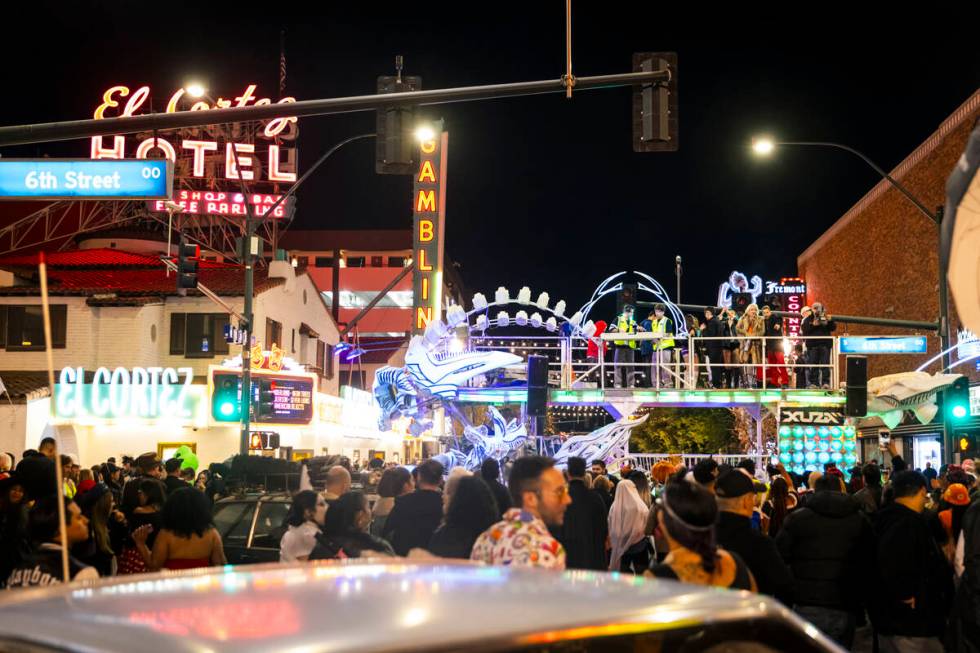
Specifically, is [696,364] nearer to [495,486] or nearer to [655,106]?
[655,106]

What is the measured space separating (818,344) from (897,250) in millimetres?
20581

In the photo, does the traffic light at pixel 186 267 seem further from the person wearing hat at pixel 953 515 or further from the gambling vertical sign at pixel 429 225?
the person wearing hat at pixel 953 515

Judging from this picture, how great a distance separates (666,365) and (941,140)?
18.5 meters

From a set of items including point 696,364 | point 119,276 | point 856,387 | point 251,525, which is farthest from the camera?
point 119,276

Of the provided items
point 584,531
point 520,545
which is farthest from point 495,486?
point 520,545

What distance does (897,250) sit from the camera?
43344 mm

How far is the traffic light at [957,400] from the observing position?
19531mm

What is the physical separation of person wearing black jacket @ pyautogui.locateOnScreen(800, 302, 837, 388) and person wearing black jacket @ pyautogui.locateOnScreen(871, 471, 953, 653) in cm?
1690

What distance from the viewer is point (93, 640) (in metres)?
2.38

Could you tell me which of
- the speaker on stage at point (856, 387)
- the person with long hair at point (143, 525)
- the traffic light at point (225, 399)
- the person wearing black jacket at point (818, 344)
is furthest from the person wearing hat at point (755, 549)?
the person wearing black jacket at point (818, 344)

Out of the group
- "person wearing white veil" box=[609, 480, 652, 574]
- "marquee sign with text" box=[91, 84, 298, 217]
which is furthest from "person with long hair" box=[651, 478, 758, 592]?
"marquee sign with text" box=[91, 84, 298, 217]

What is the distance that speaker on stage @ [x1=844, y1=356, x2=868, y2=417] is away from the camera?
20062mm

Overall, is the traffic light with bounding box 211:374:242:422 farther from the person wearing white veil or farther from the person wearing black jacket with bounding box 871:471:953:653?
the person wearing black jacket with bounding box 871:471:953:653

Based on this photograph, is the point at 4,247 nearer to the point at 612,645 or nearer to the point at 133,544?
the point at 133,544
